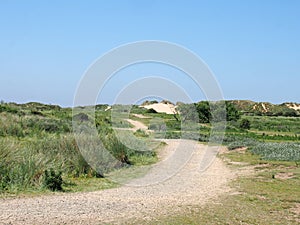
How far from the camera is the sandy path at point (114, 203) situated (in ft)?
27.7

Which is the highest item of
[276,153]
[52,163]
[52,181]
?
[276,153]

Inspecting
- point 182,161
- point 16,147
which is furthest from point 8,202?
point 182,161

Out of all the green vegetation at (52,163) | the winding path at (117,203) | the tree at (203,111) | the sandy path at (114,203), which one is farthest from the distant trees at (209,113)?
the sandy path at (114,203)

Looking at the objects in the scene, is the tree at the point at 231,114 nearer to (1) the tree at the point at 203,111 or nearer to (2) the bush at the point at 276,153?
(1) the tree at the point at 203,111

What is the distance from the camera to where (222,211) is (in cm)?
951

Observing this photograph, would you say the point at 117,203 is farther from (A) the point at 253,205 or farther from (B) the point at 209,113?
(B) the point at 209,113

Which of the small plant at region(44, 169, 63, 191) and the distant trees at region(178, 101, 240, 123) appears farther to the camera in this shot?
the distant trees at region(178, 101, 240, 123)

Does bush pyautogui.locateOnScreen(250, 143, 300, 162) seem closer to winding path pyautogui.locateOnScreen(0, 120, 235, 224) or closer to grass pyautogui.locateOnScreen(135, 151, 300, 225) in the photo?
grass pyautogui.locateOnScreen(135, 151, 300, 225)

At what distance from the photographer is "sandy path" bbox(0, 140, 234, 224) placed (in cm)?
845

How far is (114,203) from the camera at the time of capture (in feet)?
33.0

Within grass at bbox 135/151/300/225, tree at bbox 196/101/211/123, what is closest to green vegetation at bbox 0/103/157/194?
grass at bbox 135/151/300/225

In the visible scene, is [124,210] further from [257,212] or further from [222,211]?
[257,212]

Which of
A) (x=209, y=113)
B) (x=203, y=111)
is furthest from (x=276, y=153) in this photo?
(x=203, y=111)

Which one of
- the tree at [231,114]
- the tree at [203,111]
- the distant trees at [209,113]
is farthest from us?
the tree at [231,114]
